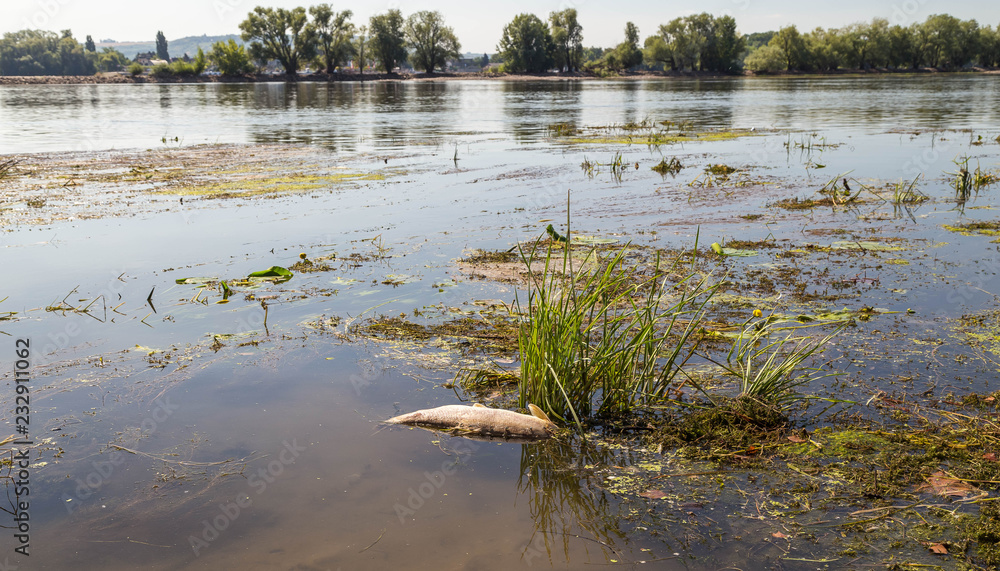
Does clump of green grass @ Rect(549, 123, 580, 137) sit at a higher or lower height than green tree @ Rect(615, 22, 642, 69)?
lower

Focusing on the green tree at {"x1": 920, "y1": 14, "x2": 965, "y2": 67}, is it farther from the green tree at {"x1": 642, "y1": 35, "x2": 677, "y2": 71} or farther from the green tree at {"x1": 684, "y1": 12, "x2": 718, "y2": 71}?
the green tree at {"x1": 642, "y1": 35, "x2": 677, "y2": 71}

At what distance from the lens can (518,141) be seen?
891 inches

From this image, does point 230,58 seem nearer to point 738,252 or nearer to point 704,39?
point 704,39

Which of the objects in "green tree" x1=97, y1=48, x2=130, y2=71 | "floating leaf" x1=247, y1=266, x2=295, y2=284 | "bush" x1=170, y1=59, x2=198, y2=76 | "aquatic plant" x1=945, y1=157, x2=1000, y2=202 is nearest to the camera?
"floating leaf" x1=247, y1=266, x2=295, y2=284

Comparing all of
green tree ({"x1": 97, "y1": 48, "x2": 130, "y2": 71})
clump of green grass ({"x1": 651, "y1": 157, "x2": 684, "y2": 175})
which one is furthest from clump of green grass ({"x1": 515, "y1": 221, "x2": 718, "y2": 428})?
green tree ({"x1": 97, "y1": 48, "x2": 130, "y2": 71})

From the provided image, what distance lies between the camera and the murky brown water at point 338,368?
348 cm

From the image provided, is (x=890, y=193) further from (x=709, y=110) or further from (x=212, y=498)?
(x=709, y=110)

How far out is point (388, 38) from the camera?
11319 cm

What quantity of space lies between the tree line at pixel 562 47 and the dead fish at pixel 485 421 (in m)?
112

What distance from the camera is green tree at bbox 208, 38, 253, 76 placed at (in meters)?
107

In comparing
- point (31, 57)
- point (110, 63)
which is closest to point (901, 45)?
point (110, 63)

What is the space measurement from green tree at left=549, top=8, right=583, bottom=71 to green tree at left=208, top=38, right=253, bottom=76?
52041 millimetres

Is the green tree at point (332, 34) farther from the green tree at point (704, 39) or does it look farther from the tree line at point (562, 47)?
the green tree at point (704, 39)

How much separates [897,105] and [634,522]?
40213mm
